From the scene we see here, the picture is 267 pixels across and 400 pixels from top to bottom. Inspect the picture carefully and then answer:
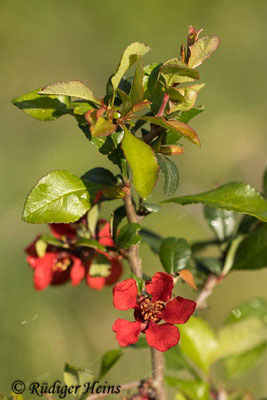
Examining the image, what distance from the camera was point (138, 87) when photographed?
478 mm

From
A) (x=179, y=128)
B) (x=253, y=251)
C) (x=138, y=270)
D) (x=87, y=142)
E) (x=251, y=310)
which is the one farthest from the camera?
(x=87, y=142)

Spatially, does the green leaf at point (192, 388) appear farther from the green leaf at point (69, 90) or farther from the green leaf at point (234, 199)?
the green leaf at point (69, 90)

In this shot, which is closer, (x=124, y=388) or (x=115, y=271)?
(x=124, y=388)

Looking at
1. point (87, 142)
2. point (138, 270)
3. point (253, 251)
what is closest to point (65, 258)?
point (138, 270)

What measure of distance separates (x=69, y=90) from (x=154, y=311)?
0.23m

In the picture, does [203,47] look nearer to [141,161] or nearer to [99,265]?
[141,161]

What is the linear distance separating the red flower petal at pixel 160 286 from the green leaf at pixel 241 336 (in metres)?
0.30

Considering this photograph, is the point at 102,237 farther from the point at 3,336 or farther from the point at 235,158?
the point at 235,158

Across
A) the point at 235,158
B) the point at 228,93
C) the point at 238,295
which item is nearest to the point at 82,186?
the point at 238,295

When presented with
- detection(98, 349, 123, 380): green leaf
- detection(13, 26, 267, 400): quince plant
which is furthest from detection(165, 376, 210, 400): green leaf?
detection(98, 349, 123, 380): green leaf

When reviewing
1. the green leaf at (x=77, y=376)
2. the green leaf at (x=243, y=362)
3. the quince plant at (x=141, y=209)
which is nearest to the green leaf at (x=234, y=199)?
the quince plant at (x=141, y=209)

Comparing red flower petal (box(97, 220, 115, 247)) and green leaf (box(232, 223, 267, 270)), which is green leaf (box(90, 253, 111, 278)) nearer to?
red flower petal (box(97, 220, 115, 247))

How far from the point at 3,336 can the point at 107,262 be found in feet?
2.40

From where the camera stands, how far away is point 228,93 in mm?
2279
